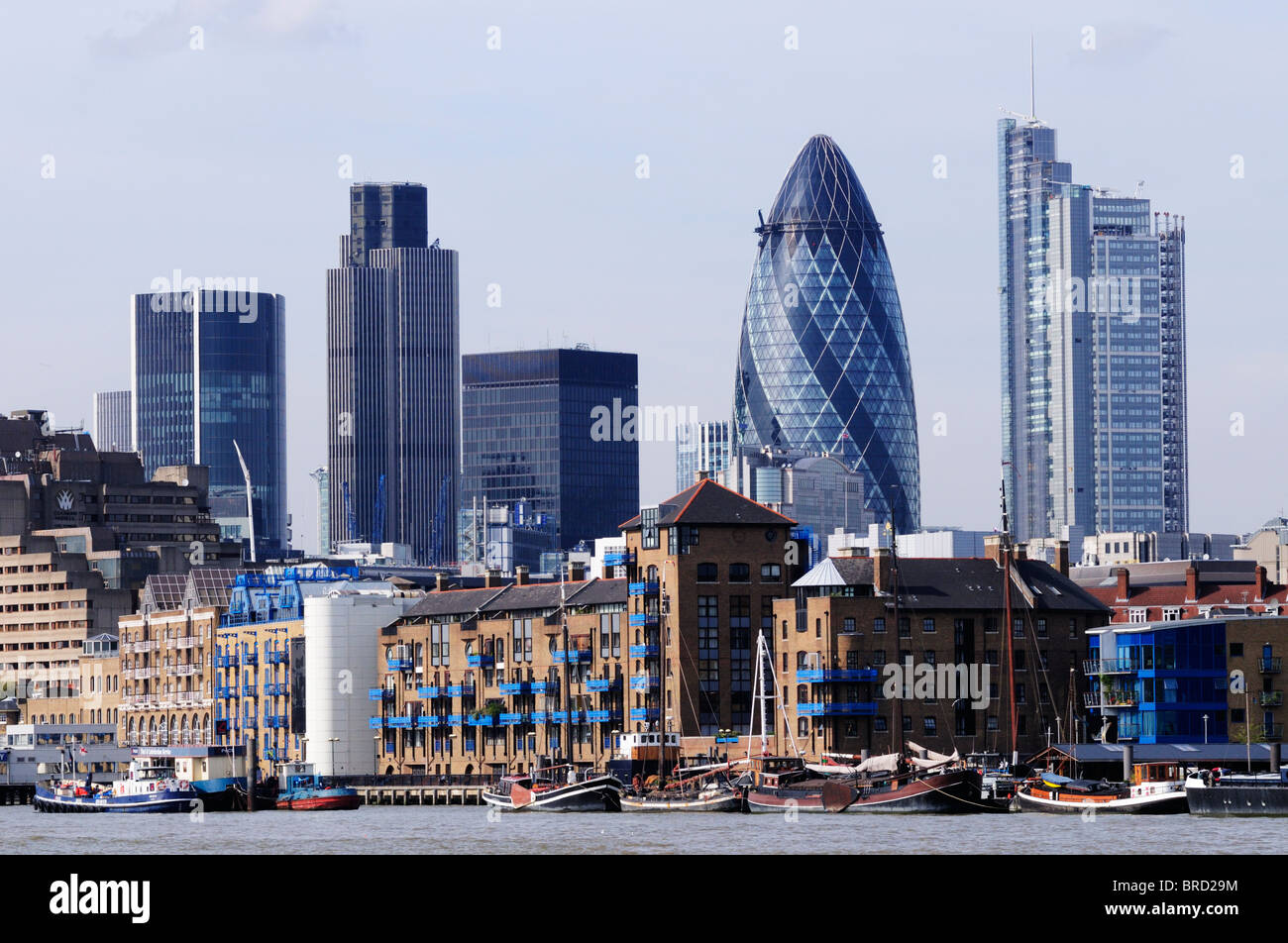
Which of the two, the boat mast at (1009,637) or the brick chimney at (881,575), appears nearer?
the boat mast at (1009,637)

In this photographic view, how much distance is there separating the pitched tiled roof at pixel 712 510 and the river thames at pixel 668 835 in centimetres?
3788

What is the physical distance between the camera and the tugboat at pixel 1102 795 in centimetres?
12875

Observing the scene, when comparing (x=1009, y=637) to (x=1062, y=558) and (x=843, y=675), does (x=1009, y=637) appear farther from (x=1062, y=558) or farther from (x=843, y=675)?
(x=1062, y=558)

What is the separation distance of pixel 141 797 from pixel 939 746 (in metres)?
58.7

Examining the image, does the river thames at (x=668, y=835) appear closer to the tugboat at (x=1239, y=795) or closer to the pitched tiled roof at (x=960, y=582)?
the tugboat at (x=1239, y=795)

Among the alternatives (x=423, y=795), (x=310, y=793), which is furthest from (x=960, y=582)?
(x=310, y=793)

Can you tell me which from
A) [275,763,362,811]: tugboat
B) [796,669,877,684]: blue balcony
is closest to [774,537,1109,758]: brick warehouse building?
[796,669,877,684]: blue balcony

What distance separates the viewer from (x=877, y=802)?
451 ft

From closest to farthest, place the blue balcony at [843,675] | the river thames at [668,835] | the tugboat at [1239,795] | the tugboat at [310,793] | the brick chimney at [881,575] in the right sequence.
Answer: the river thames at [668,835]
the tugboat at [1239,795]
the blue balcony at [843,675]
the tugboat at [310,793]
the brick chimney at [881,575]

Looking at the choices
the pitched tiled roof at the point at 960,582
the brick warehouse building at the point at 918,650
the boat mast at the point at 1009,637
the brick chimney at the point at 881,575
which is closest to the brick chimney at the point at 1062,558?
the pitched tiled roof at the point at 960,582

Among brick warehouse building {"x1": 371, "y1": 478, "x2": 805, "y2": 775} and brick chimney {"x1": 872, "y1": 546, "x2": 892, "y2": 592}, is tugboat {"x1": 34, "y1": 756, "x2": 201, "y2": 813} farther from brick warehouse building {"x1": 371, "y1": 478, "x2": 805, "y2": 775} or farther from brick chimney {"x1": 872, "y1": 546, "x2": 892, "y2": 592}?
brick chimney {"x1": 872, "y1": 546, "x2": 892, "y2": 592}

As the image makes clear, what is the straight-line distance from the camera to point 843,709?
17238 cm
